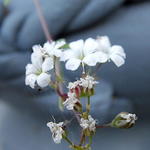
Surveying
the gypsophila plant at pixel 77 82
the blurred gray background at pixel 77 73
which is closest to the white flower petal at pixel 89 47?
the gypsophila plant at pixel 77 82

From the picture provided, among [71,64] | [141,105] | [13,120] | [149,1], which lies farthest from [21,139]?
[71,64]

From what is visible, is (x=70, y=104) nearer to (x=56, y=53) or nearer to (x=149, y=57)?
(x=56, y=53)

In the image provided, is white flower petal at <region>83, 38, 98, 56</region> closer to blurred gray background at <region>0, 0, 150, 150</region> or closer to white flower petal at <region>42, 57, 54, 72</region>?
white flower petal at <region>42, 57, 54, 72</region>

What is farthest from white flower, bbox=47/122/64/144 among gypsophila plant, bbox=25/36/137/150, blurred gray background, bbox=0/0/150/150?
blurred gray background, bbox=0/0/150/150

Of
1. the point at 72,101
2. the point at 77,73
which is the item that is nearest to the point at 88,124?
the point at 72,101

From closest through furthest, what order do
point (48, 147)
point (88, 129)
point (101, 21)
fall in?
point (88, 129), point (48, 147), point (101, 21)

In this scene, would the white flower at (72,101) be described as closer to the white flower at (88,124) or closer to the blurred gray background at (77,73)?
the white flower at (88,124)
